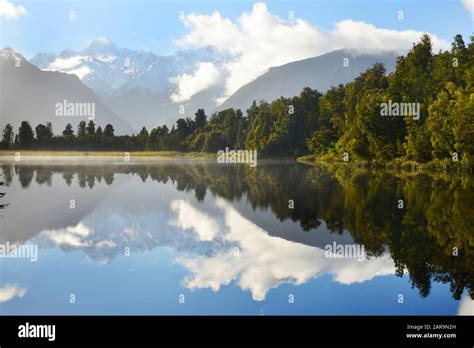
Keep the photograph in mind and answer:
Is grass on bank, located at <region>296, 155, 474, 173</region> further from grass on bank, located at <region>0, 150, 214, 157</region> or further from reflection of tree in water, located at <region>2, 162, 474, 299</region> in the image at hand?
grass on bank, located at <region>0, 150, 214, 157</region>

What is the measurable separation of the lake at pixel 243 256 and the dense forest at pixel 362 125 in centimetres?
2989

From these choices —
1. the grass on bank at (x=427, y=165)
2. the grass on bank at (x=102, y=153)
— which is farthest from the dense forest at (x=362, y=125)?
the grass on bank at (x=102, y=153)

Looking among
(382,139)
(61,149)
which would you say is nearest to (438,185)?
(382,139)

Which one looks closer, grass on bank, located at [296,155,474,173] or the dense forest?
grass on bank, located at [296,155,474,173]

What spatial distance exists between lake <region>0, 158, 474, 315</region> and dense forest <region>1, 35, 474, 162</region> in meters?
29.9

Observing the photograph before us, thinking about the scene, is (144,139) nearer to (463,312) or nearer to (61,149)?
(61,149)

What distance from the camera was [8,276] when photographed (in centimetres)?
1600

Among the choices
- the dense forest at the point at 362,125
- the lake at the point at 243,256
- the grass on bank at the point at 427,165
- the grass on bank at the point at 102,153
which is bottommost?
the lake at the point at 243,256

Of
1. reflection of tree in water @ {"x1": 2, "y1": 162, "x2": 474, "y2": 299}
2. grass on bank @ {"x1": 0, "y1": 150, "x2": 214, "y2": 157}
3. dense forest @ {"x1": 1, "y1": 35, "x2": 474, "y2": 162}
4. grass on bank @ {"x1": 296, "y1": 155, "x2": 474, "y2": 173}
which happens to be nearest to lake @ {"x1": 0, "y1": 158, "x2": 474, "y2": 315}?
reflection of tree in water @ {"x1": 2, "y1": 162, "x2": 474, "y2": 299}

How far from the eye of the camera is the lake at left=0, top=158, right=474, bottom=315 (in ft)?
43.6

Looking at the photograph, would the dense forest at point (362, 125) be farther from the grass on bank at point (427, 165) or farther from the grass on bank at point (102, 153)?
the grass on bank at point (102, 153)

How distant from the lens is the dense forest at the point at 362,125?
59531mm
